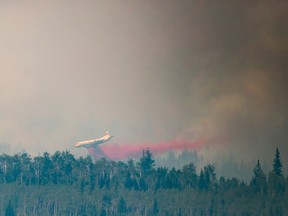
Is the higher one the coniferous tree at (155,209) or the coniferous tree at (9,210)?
the coniferous tree at (9,210)

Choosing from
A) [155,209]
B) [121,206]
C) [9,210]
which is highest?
[9,210]

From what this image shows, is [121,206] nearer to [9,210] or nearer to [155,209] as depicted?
[155,209]

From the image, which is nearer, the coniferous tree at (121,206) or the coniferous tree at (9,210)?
the coniferous tree at (121,206)

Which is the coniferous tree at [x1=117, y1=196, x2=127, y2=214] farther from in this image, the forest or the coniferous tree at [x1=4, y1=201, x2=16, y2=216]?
the coniferous tree at [x1=4, y1=201, x2=16, y2=216]

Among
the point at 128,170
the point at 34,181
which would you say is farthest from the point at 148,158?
the point at 34,181

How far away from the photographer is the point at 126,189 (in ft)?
424

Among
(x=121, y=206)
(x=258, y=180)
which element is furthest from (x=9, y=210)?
(x=258, y=180)

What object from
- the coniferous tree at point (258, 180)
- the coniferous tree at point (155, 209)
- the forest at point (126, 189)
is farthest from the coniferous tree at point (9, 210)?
the coniferous tree at point (258, 180)

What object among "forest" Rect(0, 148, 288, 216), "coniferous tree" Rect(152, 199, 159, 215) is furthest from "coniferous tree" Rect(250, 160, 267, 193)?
"coniferous tree" Rect(152, 199, 159, 215)

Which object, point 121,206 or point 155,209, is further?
point 121,206

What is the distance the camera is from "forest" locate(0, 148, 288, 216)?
407 ft

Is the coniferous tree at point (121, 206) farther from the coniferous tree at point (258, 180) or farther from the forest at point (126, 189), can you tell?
the coniferous tree at point (258, 180)

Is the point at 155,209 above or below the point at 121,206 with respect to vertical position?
below

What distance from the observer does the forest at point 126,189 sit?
407ft
